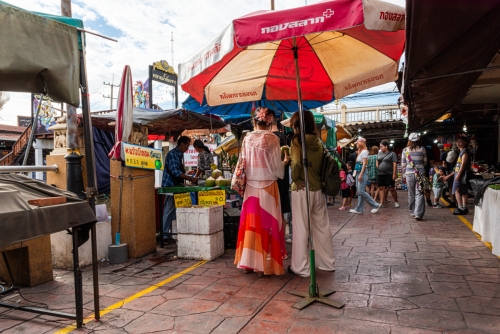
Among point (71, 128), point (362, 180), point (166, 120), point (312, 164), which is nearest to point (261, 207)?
point (312, 164)

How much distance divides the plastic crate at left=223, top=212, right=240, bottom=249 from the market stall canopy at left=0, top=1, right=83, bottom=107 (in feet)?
12.2

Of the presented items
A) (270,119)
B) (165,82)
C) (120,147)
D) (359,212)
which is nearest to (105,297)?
(120,147)

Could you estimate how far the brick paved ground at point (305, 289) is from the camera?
10.0 feet

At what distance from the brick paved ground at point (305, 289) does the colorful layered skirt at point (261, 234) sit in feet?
0.63

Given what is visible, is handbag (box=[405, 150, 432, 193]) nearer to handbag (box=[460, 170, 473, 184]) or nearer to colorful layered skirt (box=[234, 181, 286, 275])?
handbag (box=[460, 170, 473, 184])

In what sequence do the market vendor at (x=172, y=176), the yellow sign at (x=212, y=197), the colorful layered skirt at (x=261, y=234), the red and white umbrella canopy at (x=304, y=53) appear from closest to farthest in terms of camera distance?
the red and white umbrella canopy at (x=304, y=53) → the colorful layered skirt at (x=261, y=234) → the yellow sign at (x=212, y=197) → the market vendor at (x=172, y=176)

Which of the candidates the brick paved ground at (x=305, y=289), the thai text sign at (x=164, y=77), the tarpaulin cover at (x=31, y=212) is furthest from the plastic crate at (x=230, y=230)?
the thai text sign at (x=164, y=77)

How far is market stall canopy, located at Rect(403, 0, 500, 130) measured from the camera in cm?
284

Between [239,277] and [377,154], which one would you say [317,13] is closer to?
[239,277]

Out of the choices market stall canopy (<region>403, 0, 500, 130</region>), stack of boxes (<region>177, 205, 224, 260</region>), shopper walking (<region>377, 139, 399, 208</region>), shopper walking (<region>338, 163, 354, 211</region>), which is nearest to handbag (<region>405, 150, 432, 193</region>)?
shopper walking (<region>377, 139, 399, 208</region>)

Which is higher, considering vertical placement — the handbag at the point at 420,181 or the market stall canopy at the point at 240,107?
the market stall canopy at the point at 240,107

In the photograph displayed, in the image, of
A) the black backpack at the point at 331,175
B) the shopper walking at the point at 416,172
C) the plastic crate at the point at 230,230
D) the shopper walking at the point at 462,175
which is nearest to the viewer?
the black backpack at the point at 331,175

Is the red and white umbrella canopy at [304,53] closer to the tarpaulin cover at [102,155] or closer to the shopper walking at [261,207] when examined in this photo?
the shopper walking at [261,207]

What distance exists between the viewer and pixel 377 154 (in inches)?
438
